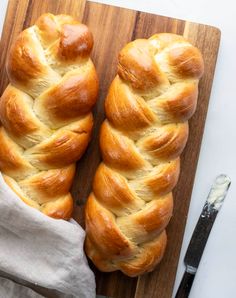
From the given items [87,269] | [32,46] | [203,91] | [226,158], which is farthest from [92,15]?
[87,269]

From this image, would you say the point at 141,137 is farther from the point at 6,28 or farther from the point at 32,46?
the point at 6,28

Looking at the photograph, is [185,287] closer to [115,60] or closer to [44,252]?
[44,252]

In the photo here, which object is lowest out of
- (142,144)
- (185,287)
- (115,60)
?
(185,287)

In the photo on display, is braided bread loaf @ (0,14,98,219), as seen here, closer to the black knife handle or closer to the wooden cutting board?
the wooden cutting board

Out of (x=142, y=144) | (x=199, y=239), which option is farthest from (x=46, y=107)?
(x=199, y=239)

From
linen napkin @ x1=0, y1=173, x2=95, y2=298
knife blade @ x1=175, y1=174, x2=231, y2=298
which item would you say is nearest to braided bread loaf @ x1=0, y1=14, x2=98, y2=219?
linen napkin @ x1=0, y1=173, x2=95, y2=298

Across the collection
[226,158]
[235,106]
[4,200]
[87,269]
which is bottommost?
[87,269]
